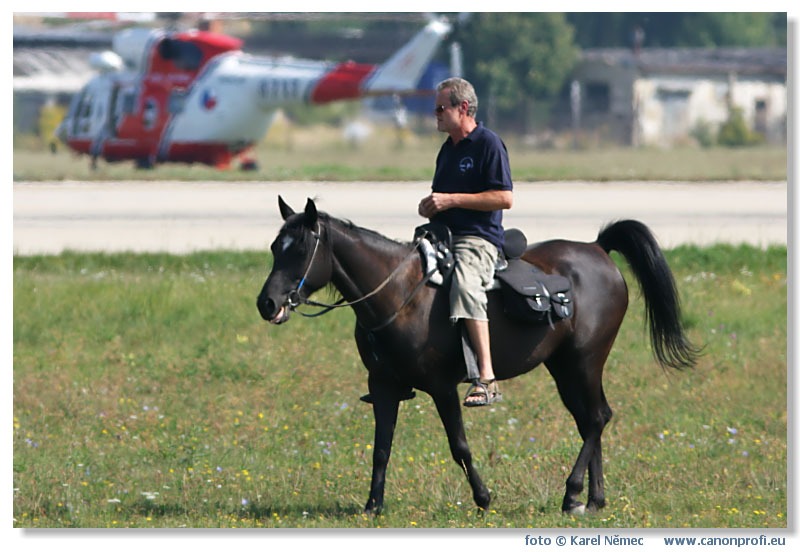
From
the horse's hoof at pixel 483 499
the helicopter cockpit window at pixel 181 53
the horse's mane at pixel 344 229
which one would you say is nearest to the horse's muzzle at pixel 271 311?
the horse's mane at pixel 344 229

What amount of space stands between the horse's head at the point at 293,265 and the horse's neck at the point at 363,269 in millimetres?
172

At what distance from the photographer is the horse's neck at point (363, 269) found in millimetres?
7613

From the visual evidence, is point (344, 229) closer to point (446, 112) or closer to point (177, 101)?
point (446, 112)

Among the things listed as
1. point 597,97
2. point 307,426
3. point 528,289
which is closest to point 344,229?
point 528,289

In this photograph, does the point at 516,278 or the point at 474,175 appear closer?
the point at 474,175

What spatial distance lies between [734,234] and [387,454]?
574 inches

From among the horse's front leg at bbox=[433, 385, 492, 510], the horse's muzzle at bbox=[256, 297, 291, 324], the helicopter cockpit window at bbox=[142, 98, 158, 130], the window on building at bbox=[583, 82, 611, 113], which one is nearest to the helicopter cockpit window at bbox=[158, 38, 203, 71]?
the helicopter cockpit window at bbox=[142, 98, 158, 130]

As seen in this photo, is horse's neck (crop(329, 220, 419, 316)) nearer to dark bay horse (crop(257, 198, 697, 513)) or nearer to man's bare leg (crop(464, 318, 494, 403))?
dark bay horse (crop(257, 198, 697, 513))

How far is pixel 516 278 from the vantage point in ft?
26.2

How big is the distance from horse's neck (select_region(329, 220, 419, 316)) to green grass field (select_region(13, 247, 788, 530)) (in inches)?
53.3

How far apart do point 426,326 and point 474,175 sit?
0.96 metres

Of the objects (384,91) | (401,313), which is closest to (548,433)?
(401,313)

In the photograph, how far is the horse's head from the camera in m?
7.18

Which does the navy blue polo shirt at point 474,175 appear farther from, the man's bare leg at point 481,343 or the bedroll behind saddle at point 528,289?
the man's bare leg at point 481,343
